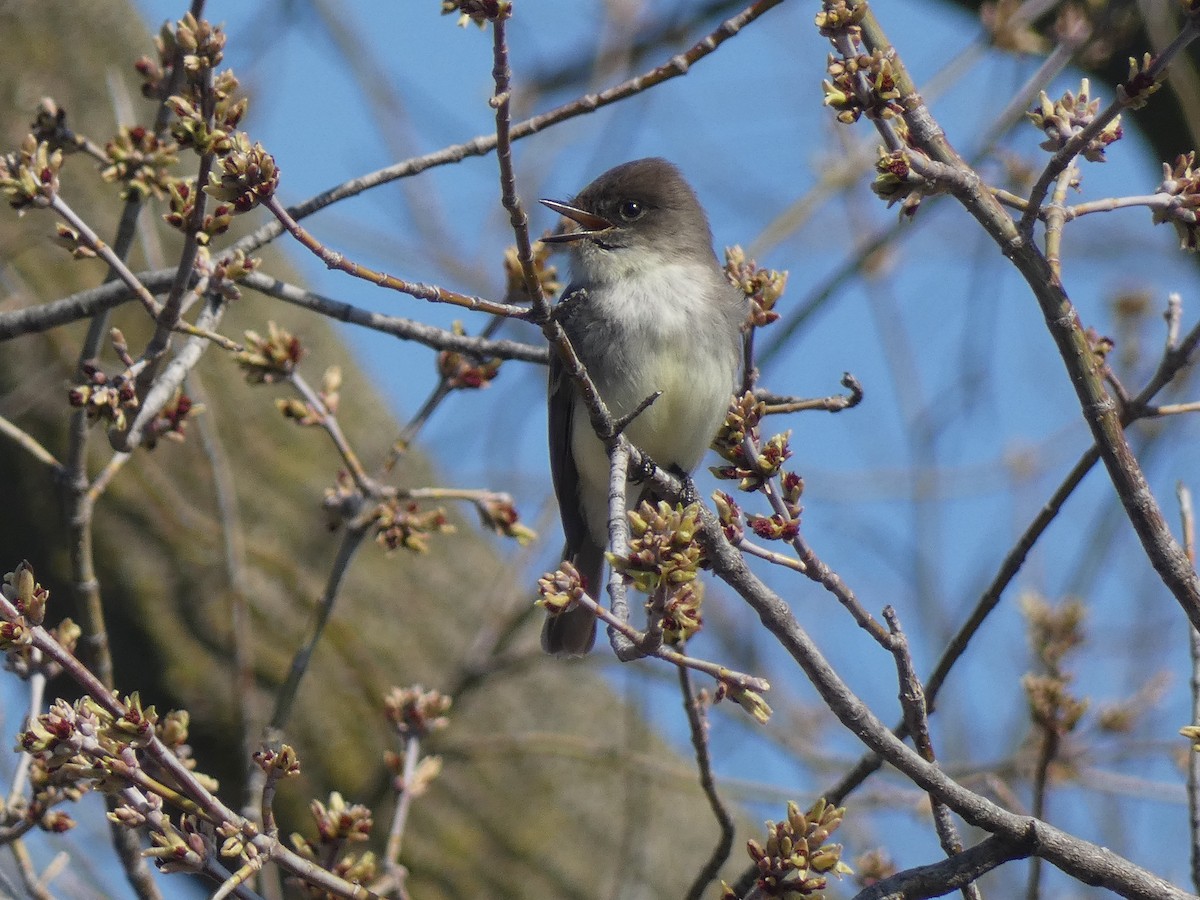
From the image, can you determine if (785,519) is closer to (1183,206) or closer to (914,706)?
(914,706)

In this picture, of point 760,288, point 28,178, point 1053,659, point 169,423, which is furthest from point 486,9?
point 1053,659

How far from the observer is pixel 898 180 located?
7.32 ft

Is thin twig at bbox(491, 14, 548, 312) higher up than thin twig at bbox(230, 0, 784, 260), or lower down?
lower down

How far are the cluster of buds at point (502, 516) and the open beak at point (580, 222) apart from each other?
2.23ft

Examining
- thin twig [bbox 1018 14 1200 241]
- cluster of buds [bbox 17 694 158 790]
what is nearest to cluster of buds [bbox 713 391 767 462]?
thin twig [bbox 1018 14 1200 241]

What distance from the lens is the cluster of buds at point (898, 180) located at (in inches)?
86.5

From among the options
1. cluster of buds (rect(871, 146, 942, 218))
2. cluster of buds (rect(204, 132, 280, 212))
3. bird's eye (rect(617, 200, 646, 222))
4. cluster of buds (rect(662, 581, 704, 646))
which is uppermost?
bird's eye (rect(617, 200, 646, 222))

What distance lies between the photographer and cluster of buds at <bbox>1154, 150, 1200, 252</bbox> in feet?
7.50

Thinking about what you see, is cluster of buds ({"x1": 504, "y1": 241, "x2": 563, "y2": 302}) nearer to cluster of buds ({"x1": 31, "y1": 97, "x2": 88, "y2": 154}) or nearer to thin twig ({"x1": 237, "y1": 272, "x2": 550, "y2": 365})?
thin twig ({"x1": 237, "y1": 272, "x2": 550, "y2": 365})

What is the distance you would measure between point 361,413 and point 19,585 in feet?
11.5

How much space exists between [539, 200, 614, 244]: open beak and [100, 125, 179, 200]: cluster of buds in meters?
0.95

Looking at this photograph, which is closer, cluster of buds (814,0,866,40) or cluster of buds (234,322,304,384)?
cluster of buds (814,0,866,40)

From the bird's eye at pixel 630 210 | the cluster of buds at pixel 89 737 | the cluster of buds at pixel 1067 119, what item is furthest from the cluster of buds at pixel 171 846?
the bird's eye at pixel 630 210

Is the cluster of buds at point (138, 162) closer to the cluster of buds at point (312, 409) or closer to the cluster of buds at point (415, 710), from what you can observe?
the cluster of buds at point (312, 409)
